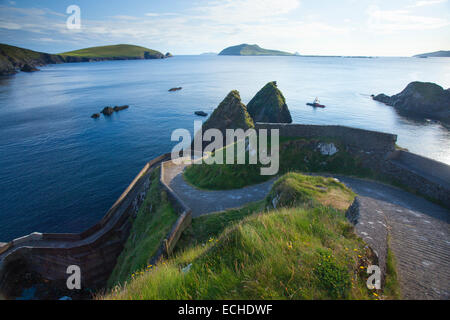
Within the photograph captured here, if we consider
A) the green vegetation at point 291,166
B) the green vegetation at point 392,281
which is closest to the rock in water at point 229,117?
the green vegetation at point 291,166

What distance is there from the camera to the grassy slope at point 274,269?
3.87 m

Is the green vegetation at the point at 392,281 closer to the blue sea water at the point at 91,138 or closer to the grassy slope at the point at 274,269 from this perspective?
the grassy slope at the point at 274,269

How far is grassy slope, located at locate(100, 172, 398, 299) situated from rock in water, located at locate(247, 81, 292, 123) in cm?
5095

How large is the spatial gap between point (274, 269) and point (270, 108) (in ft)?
179

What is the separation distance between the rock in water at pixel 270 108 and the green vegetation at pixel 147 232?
39425 millimetres

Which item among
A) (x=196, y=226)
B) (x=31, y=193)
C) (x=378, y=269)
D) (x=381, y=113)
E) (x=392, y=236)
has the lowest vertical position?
(x=31, y=193)

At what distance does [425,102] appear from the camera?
212ft

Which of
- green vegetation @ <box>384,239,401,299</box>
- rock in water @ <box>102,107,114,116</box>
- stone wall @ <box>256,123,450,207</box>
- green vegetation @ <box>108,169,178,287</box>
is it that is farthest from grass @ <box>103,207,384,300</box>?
rock in water @ <box>102,107,114,116</box>

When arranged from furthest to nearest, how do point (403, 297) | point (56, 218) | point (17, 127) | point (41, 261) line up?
1. point (17, 127)
2. point (56, 218)
3. point (41, 261)
4. point (403, 297)

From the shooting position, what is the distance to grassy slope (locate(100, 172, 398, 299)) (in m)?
3.87
